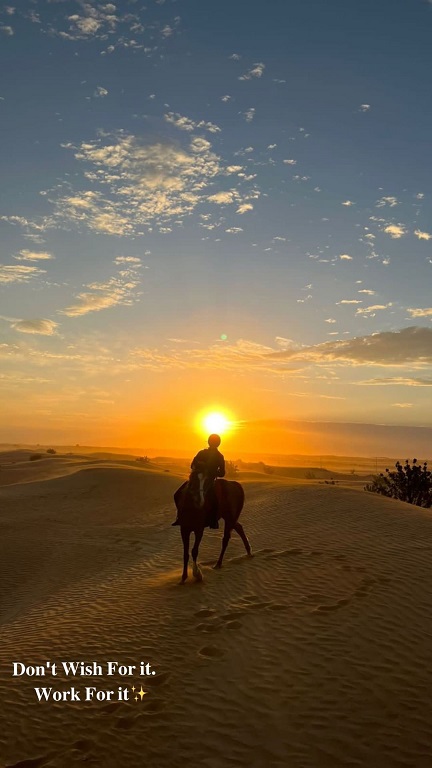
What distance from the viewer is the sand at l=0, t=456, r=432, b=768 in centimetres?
477

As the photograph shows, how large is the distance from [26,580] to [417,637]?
9.01m

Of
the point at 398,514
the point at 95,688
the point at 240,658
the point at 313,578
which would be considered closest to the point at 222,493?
the point at 313,578

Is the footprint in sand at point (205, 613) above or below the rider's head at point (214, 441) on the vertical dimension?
below

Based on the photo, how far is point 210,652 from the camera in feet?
21.4

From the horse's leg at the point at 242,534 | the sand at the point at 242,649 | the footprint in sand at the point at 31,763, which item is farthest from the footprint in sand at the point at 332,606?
the footprint in sand at the point at 31,763

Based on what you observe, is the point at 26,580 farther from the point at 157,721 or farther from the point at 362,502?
the point at 362,502

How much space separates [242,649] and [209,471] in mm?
3477

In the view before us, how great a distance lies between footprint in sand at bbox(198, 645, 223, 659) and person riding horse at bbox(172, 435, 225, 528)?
9.63 feet

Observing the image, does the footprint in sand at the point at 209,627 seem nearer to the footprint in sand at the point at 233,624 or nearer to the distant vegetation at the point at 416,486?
the footprint in sand at the point at 233,624

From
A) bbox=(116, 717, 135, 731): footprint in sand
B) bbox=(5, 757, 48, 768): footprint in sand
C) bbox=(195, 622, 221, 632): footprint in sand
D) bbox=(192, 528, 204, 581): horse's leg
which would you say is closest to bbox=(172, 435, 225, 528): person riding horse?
bbox=(192, 528, 204, 581): horse's leg

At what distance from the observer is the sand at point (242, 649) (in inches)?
188

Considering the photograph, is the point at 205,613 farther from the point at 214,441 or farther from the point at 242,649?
the point at 214,441

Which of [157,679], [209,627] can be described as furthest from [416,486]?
[157,679]

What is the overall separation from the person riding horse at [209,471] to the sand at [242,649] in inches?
48.0
